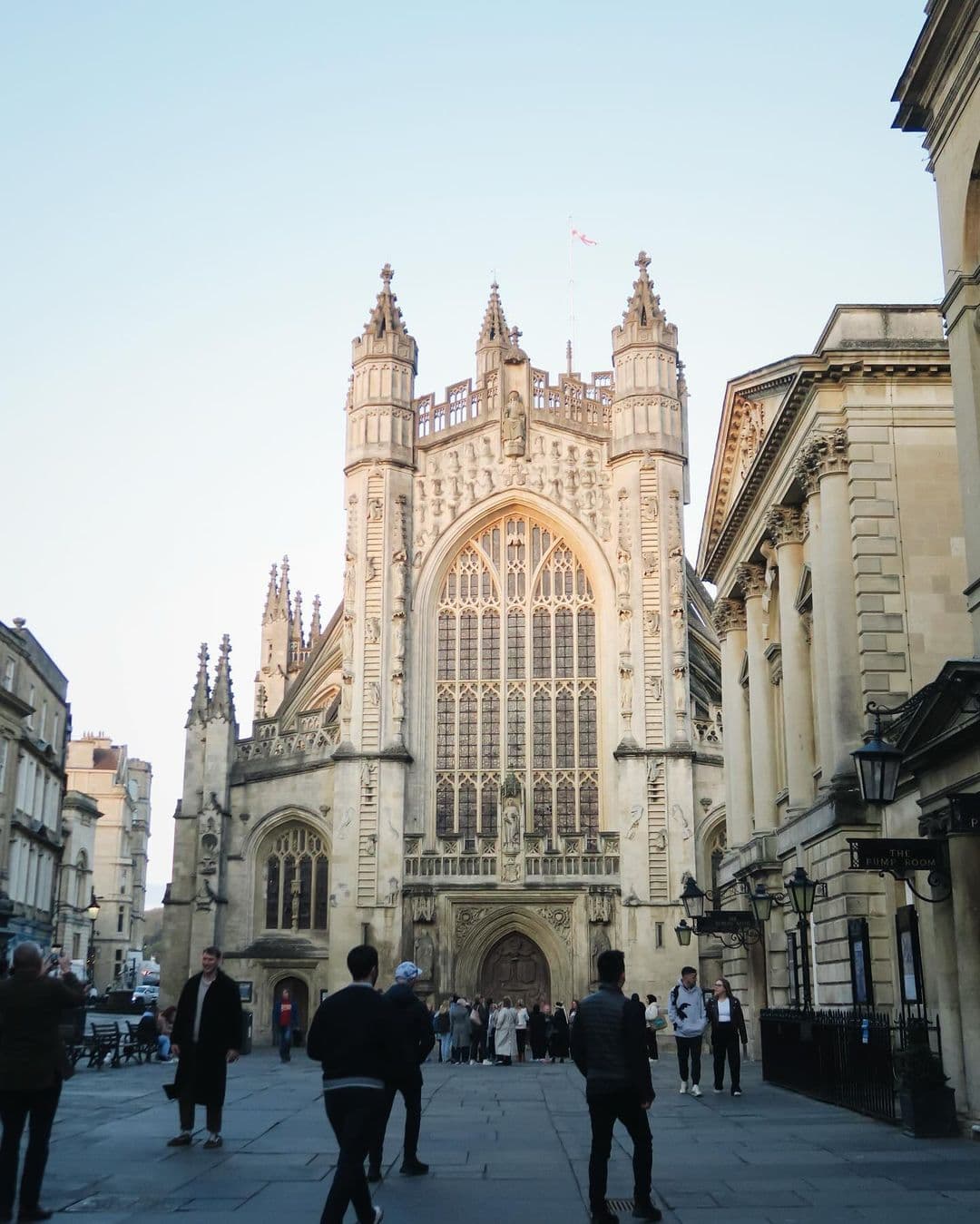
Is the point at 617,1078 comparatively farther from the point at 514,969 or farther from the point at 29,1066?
the point at 514,969

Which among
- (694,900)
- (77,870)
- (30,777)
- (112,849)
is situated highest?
(112,849)

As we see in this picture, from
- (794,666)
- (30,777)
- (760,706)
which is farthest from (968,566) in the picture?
(30,777)

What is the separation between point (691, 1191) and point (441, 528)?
32572 millimetres

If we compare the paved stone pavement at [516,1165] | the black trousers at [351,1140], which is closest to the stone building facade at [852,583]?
the paved stone pavement at [516,1165]

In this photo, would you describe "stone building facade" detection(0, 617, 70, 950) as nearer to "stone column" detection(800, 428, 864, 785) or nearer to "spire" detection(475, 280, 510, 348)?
"spire" detection(475, 280, 510, 348)

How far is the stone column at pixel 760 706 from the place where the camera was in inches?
1103

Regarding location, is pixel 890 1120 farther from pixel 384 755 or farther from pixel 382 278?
pixel 382 278

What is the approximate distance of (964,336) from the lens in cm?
1561

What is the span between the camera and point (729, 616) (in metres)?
31.2

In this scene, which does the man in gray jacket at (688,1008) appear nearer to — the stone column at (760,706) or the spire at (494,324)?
the stone column at (760,706)

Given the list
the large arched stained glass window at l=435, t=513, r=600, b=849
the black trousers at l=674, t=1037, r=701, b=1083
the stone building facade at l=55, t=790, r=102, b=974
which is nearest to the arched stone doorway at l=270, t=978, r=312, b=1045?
the large arched stained glass window at l=435, t=513, r=600, b=849

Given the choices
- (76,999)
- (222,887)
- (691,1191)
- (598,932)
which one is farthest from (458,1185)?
(222,887)

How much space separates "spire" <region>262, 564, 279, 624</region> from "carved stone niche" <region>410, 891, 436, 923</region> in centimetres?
1763

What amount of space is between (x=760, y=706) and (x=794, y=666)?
394 centimetres
